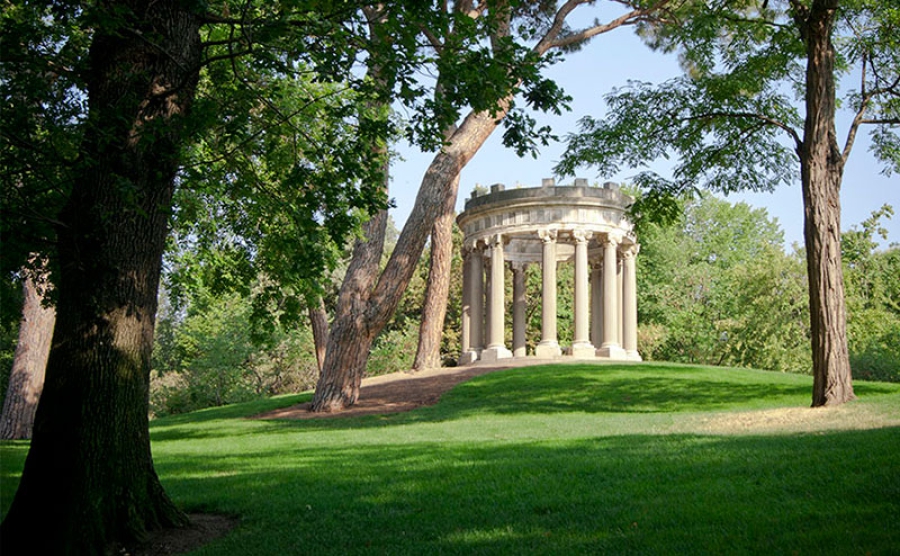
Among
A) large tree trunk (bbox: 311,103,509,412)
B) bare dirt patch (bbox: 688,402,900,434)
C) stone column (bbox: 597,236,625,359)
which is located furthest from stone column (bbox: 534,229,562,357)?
bare dirt patch (bbox: 688,402,900,434)

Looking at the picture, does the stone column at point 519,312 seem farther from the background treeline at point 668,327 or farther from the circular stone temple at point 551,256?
the background treeline at point 668,327

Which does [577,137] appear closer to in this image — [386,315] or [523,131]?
[386,315]

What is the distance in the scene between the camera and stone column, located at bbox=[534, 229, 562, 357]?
3473cm

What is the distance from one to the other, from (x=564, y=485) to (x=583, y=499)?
0.74 metres

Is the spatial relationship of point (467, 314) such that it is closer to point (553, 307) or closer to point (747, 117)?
point (553, 307)

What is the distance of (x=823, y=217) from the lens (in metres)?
14.7

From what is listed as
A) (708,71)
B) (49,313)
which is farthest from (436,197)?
(49,313)

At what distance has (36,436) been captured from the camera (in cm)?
687

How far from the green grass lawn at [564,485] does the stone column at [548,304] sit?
1836 cm

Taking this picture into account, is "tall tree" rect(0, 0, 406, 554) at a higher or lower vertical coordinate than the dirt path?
higher

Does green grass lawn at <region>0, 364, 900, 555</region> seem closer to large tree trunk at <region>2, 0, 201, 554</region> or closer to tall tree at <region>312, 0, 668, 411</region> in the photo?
large tree trunk at <region>2, 0, 201, 554</region>

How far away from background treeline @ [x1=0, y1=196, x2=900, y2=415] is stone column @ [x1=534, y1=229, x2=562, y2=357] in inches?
236

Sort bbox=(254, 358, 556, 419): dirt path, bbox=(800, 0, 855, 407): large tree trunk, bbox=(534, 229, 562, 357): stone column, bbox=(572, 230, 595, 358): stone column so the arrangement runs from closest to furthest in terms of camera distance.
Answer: bbox=(800, 0, 855, 407): large tree trunk → bbox=(254, 358, 556, 419): dirt path → bbox=(534, 229, 562, 357): stone column → bbox=(572, 230, 595, 358): stone column

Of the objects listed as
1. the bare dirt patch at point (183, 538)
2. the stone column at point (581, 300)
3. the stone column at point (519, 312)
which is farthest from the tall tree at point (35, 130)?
the stone column at point (519, 312)
